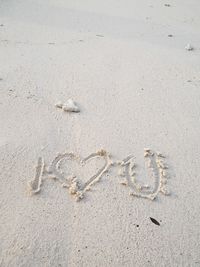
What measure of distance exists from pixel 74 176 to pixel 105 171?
0.58 feet

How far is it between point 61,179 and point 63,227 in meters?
0.28

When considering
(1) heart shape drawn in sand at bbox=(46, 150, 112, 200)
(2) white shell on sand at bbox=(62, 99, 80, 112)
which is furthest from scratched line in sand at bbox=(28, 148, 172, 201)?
(2) white shell on sand at bbox=(62, 99, 80, 112)

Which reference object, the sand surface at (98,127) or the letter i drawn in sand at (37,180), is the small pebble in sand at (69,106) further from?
the letter i drawn in sand at (37,180)

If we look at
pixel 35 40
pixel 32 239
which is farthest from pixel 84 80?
pixel 32 239

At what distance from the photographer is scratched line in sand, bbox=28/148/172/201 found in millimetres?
1689

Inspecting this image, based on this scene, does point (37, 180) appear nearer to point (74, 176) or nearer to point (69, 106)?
point (74, 176)

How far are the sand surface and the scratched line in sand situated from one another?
0.06ft

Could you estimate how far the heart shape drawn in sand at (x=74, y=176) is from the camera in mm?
1682

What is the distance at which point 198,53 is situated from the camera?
9.48ft

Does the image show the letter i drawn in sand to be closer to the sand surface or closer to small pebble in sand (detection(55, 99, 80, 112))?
the sand surface

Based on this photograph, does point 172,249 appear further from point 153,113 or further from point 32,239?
point 153,113

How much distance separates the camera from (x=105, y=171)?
1.80m

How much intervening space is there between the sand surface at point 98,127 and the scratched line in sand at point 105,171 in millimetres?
18

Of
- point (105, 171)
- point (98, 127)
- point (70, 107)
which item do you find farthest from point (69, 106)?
point (105, 171)
